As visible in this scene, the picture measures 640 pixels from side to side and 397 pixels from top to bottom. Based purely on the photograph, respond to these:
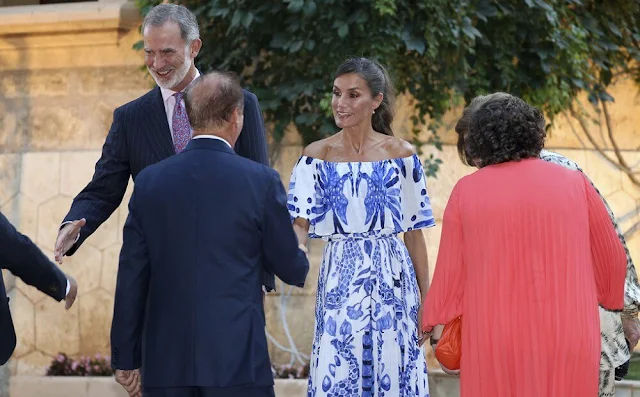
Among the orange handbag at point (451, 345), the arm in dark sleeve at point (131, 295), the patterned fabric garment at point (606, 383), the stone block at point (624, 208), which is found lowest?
A: the patterned fabric garment at point (606, 383)

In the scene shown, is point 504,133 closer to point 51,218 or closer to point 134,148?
point 134,148

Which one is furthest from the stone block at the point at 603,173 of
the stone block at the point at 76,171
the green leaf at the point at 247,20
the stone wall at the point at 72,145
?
the stone block at the point at 76,171

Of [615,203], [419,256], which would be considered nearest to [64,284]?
[419,256]

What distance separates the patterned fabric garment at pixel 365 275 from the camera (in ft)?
15.5

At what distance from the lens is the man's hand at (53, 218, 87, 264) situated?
14.8ft

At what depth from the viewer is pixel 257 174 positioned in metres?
3.82

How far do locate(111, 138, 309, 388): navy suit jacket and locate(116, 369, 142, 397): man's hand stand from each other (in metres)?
0.18

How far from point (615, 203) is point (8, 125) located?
455 centimetres

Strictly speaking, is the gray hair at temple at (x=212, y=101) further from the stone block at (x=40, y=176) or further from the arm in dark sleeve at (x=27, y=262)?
the stone block at (x=40, y=176)

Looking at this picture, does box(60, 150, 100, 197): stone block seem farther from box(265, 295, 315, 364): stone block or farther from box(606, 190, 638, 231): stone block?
box(606, 190, 638, 231): stone block

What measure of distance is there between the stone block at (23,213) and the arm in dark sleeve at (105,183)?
3.96 meters

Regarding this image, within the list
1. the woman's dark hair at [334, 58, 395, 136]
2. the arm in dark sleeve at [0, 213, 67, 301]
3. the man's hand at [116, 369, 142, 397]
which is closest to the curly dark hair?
the woman's dark hair at [334, 58, 395, 136]

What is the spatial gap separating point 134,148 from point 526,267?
5.48ft

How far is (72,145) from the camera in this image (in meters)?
8.53
